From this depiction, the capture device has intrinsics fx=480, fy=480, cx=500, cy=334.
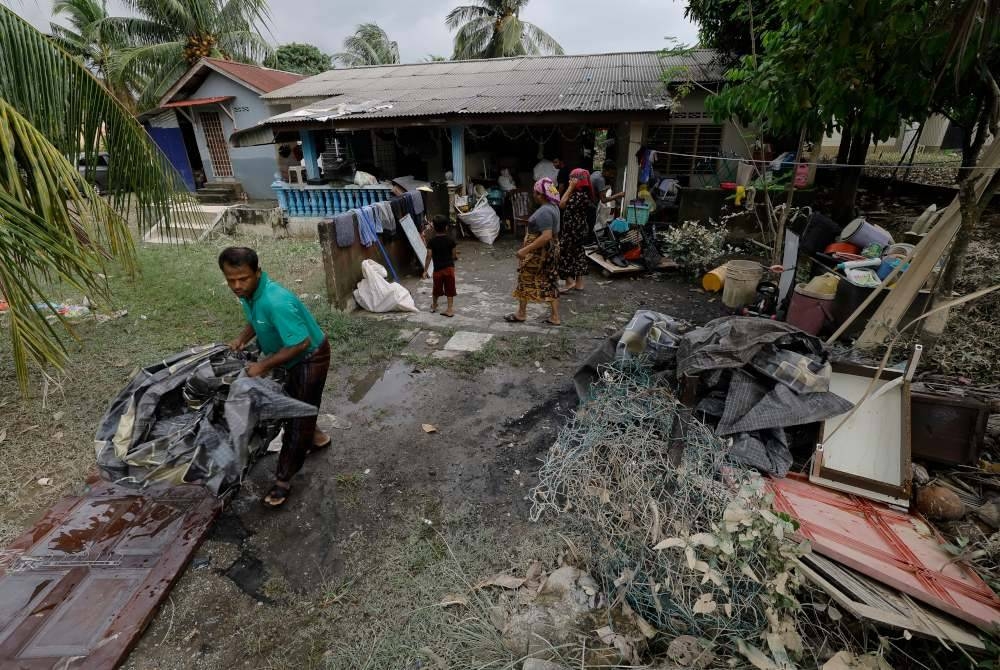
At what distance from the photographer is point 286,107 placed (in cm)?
1333

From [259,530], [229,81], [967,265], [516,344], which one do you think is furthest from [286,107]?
[967,265]

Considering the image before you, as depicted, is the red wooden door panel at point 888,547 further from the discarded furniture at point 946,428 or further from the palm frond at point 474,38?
the palm frond at point 474,38

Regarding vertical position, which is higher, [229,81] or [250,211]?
[229,81]

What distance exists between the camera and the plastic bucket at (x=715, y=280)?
643cm

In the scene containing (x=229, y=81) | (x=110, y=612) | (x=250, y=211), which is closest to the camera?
(x=110, y=612)

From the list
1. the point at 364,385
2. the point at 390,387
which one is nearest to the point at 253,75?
the point at 364,385

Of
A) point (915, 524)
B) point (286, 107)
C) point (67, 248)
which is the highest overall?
point (286, 107)

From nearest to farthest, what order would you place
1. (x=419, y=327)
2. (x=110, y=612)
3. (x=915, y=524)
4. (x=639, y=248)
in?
(x=110, y=612) < (x=915, y=524) < (x=419, y=327) < (x=639, y=248)

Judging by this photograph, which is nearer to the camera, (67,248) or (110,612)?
(110,612)

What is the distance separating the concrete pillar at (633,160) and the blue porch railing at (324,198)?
4.66 m

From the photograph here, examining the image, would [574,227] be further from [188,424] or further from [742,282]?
[188,424]

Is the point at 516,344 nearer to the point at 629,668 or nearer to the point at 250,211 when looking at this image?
the point at 629,668

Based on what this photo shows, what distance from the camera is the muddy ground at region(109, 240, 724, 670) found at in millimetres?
2246

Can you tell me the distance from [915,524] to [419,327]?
4.59 m
